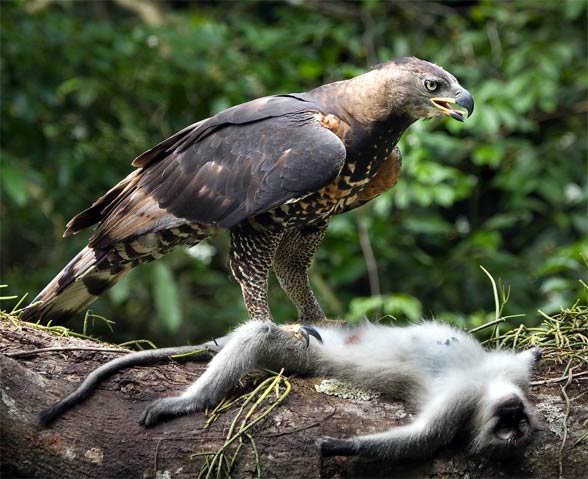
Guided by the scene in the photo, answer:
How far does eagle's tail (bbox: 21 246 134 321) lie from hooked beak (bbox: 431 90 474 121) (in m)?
1.60

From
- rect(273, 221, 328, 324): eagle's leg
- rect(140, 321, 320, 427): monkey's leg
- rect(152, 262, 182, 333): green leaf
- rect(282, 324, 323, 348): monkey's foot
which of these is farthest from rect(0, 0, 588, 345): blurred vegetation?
rect(140, 321, 320, 427): monkey's leg

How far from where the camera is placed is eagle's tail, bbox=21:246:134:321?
446 centimetres

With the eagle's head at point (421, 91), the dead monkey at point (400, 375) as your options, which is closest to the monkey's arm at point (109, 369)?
the dead monkey at point (400, 375)

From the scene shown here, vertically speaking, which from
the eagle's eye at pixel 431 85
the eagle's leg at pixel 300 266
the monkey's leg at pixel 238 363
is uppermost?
the eagle's eye at pixel 431 85

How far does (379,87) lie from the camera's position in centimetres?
435

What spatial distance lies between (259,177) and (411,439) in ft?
4.92

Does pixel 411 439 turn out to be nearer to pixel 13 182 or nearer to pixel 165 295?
pixel 165 295

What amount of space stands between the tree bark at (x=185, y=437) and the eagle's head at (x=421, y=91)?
57.6 inches

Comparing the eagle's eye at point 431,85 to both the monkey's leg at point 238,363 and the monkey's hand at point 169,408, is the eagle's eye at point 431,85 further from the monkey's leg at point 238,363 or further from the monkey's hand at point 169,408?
the monkey's hand at point 169,408

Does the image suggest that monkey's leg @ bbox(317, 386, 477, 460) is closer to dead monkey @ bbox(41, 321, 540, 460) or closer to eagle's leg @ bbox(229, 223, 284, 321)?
dead monkey @ bbox(41, 321, 540, 460)

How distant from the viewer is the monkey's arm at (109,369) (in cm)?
315

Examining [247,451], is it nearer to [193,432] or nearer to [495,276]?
[193,432]

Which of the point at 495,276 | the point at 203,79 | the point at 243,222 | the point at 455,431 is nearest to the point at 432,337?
the point at 455,431

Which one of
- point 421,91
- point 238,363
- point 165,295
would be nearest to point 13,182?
point 165,295
